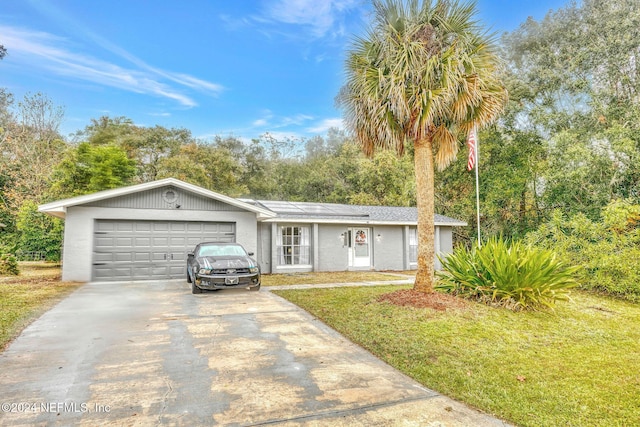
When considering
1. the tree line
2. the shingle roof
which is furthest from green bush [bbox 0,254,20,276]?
the shingle roof

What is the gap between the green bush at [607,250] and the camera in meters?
9.11

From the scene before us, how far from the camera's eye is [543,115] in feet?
61.0

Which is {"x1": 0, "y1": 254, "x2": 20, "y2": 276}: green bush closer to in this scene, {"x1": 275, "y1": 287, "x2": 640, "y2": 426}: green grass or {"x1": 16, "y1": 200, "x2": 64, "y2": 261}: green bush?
{"x1": 16, "y1": 200, "x2": 64, "y2": 261}: green bush

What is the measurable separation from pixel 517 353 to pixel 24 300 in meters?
10.1

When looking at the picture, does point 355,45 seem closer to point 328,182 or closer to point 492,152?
point 492,152

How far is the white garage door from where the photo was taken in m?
11.8

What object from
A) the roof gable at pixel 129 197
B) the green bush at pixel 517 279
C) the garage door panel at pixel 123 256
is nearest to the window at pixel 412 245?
the roof gable at pixel 129 197

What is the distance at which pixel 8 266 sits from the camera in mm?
13227

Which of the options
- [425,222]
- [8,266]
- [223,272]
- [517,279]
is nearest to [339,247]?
[223,272]

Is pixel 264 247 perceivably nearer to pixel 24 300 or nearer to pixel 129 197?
pixel 129 197

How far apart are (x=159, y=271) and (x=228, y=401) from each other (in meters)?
10.1

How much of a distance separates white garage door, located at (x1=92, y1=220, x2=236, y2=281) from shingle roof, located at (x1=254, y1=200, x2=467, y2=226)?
3.62 metres

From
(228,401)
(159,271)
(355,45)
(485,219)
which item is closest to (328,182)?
(485,219)

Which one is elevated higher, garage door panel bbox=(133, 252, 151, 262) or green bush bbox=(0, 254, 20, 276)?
garage door panel bbox=(133, 252, 151, 262)
